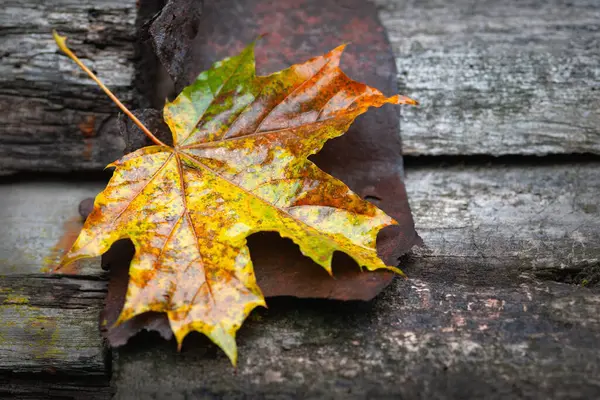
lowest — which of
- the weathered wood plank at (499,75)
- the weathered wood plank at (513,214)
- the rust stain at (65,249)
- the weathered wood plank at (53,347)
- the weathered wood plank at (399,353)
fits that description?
the weathered wood plank at (53,347)

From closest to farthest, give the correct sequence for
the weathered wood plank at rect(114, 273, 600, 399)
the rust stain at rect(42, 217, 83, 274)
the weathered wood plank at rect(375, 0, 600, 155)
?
1. the weathered wood plank at rect(114, 273, 600, 399)
2. the rust stain at rect(42, 217, 83, 274)
3. the weathered wood plank at rect(375, 0, 600, 155)

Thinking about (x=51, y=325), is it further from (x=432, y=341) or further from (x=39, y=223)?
(x=432, y=341)


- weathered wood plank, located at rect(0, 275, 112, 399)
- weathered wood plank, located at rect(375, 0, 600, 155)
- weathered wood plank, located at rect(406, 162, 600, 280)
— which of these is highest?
weathered wood plank, located at rect(375, 0, 600, 155)

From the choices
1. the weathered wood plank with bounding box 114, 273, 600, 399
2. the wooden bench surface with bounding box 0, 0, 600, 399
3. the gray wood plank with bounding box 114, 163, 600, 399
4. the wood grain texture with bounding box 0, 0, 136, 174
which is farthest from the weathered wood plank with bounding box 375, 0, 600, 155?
the wood grain texture with bounding box 0, 0, 136, 174

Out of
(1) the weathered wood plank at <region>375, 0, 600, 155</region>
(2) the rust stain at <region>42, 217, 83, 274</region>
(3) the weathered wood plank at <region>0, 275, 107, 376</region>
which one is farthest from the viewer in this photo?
(1) the weathered wood plank at <region>375, 0, 600, 155</region>

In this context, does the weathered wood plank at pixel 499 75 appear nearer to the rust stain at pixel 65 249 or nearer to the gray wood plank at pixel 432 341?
the gray wood plank at pixel 432 341

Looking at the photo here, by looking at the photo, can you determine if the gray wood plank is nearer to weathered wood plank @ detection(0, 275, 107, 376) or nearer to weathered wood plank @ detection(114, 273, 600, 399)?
weathered wood plank @ detection(114, 273, 600, 399)

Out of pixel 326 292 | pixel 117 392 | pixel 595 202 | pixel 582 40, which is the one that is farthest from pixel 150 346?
pixel 582 40

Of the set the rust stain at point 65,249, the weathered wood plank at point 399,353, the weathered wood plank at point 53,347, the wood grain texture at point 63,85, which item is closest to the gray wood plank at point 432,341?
the weathered wood plank at point 399,353
